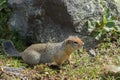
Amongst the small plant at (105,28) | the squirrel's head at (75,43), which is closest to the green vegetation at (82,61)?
the small plant at (105,28)

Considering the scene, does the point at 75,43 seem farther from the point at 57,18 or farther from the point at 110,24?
the point at 110,24

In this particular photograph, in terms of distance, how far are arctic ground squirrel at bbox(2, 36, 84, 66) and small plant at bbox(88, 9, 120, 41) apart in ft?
2.56

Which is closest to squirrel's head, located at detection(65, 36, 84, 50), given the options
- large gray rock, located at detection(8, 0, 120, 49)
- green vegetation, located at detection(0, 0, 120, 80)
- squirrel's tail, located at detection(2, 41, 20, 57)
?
green vegetation, located at detection(0, 0, 120, 80)

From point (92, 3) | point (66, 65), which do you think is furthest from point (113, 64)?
point (92, 3)

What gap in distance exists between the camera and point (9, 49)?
731 cm

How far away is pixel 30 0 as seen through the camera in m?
7.67

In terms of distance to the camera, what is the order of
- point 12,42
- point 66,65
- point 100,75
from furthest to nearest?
point 12,42, point 66,65, point 100,75

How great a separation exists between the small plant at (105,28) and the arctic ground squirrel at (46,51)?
781 mm

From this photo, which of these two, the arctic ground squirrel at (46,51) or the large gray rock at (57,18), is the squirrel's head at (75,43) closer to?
the arctic ground squirrel at (46,51)

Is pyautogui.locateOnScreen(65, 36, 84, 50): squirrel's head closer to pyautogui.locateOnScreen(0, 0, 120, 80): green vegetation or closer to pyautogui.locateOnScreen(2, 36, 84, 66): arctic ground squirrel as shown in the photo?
pyautogui.locateOnScreen(2, 36, 84, 66): arctic ground squirrel

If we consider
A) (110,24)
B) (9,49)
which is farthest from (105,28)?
(9,49)

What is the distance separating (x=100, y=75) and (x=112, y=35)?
145 cm

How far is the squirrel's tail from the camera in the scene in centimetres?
725

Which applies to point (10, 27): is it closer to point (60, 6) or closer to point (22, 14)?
point (22, 14)
